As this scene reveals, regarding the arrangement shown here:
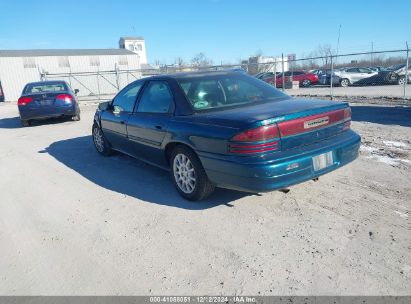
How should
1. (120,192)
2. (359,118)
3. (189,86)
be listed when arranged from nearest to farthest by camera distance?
(189,86), (120,192), (359,118)

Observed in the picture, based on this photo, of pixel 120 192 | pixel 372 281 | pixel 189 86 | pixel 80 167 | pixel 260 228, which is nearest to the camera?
pixel 372 281

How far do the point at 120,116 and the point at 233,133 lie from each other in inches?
108

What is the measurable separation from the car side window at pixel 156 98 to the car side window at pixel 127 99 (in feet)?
0.90

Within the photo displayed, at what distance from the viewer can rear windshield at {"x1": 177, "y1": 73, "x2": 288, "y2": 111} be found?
4.04 m

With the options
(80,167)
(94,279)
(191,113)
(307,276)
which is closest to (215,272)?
(307,276)

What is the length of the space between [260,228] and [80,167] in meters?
3.82

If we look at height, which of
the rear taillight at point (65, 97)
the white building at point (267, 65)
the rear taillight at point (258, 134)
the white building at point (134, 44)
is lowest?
the rear taillight at point (258, 134)

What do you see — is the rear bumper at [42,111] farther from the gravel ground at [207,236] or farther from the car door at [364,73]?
the car door at [364,73]

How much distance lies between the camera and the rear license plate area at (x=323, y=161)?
3439mm

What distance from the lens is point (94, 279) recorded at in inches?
108

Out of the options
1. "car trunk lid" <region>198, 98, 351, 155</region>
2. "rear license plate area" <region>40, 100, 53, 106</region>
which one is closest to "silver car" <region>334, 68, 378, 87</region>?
"rear license plate area" <region>40, 100, 53, 106</region>

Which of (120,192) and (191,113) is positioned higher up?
(191,113)

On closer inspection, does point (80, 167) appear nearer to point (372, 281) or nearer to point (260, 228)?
point (260, 228)

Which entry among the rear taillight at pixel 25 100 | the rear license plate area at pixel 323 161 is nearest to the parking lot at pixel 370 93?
the rear license plate area at pixel 323 161
